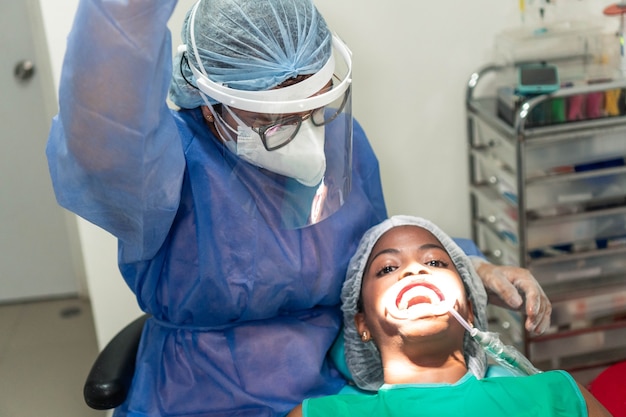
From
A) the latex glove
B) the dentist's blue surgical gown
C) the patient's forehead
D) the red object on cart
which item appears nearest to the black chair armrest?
the dentist's blue surgical gown

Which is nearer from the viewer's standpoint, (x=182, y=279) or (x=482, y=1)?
(x=182, y=279)

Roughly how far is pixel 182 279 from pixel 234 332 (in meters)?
0.16

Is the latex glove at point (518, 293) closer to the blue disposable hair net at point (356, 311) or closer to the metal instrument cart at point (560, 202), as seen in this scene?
the blue disposable hair net at point (356, 311)

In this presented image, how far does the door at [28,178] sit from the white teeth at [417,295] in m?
2.02

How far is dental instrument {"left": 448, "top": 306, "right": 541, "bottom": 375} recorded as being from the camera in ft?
5.07

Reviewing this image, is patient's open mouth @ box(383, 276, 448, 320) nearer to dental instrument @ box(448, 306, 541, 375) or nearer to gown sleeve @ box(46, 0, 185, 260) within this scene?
dental instrument @ box(448, 306, 541, 375)

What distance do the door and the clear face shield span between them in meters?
1.85

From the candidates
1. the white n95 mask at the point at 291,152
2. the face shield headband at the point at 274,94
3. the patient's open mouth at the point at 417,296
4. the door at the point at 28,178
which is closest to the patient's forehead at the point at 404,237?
the patient's open mouth at the point at 417,296

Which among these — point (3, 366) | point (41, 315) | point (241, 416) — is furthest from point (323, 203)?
point (41, 315)

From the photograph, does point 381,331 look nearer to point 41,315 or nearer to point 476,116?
point 476,116

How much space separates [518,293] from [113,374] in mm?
848

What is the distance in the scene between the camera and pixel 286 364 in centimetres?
165

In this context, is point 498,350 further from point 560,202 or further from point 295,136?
point 560,202

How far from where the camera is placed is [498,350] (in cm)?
154
